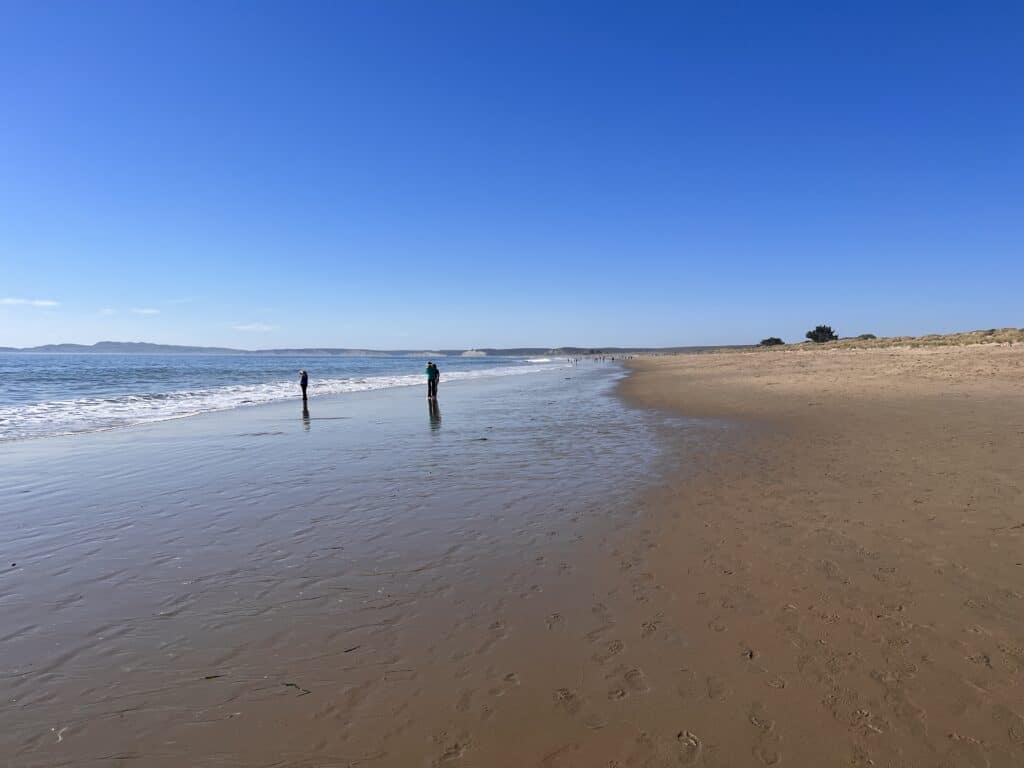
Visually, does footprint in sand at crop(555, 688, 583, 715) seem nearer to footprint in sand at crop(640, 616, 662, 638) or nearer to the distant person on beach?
footprint in sand at crop(640, 616, 662, 638)

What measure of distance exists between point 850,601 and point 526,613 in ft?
9.92

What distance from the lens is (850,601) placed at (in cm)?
486

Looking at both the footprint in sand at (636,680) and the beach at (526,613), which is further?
the footprint in sand at (636,680)

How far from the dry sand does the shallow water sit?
1.62m

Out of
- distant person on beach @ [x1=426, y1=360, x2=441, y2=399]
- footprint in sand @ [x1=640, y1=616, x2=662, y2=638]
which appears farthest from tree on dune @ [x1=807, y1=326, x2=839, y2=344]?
footprint in sand @ [x1=640, y1=616, x2=662, y2=638]

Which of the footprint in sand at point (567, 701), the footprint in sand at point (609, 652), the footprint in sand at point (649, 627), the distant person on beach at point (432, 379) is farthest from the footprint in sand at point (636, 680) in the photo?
the distant person on beach at point (432, 379)

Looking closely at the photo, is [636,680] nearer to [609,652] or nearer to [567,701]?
[609,652]

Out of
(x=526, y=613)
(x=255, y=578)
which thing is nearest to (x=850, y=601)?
(x=526, y=613)

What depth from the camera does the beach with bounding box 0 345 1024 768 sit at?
3373 mm

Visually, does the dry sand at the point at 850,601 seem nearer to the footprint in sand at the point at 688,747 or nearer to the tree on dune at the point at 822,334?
the footprint in sand at the point at 688,747

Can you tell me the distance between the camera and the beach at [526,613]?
3373 millimetres

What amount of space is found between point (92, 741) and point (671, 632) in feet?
14.0

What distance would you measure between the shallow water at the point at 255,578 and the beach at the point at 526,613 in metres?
0.03

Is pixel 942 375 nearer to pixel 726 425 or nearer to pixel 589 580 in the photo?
pixel 726 425
